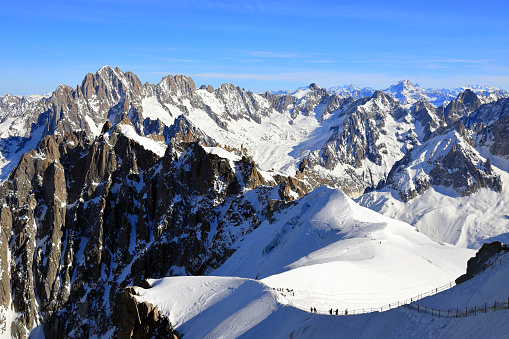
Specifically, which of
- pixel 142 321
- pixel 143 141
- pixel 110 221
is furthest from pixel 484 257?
pixel 143 141

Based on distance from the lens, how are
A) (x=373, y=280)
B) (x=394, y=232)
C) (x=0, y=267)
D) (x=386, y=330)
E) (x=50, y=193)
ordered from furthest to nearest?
(x=50, y=193), (x=0, y=267), (x=394, y=232), (x=373, y=280), (x=386, y=330)

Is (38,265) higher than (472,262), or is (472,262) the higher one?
(472,262)

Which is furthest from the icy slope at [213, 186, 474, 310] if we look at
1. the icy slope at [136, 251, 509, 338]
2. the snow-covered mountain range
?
the icy slope at [136, 251, 509, 338]

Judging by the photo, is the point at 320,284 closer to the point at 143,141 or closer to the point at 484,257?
the point at 484,257

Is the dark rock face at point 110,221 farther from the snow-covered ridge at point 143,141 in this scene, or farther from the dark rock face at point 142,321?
the dark rock face at point 142,321

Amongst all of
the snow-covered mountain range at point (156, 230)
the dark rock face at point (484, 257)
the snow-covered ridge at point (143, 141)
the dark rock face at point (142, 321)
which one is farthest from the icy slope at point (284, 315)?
the snow-covered ridge at point (143, 141)

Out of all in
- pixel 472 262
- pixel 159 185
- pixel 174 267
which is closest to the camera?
pixel 472 262

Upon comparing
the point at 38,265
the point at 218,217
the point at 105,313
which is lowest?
the point at 105,313

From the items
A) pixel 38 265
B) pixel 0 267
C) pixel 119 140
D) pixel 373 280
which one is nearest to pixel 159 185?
pixel 119 140

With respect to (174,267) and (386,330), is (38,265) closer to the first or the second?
(174,267)
